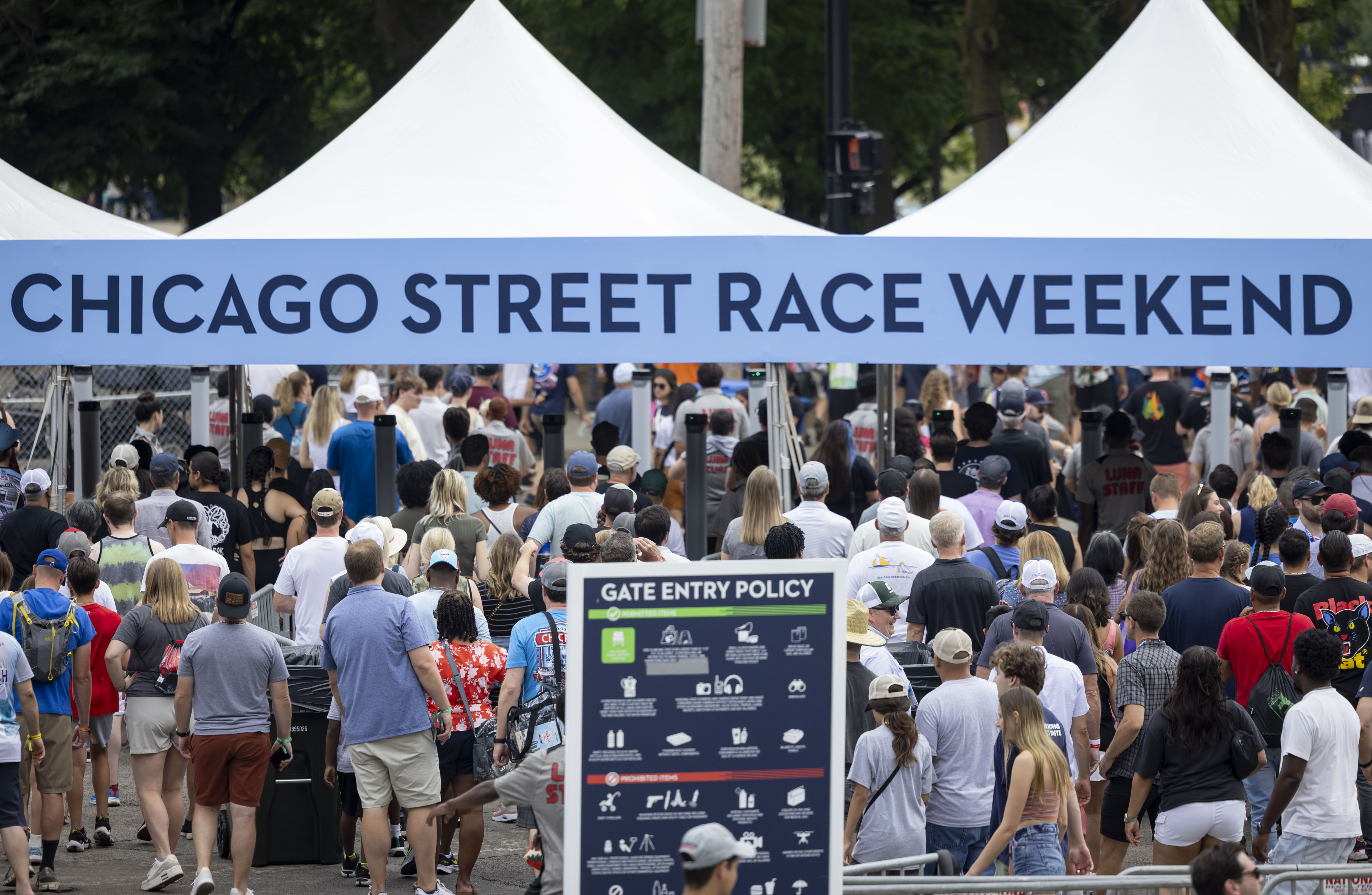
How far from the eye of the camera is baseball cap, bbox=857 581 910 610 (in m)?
7.20

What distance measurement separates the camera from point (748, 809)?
14.7 feet

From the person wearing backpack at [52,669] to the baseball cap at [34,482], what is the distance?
193 centimetres

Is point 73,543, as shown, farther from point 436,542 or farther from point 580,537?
point 580,537

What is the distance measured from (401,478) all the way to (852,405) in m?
7.30

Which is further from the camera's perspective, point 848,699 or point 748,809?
point 848,699

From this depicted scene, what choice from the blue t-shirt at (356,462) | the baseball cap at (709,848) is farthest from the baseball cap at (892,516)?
the baseball cap at (709,848)

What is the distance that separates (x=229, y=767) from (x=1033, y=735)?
3.66 meters

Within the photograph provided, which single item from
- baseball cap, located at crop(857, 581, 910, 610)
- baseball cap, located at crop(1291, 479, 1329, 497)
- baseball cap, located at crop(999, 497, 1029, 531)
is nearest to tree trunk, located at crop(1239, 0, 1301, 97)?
baseball cap, located at crop(1291, 479, 1329, 497)

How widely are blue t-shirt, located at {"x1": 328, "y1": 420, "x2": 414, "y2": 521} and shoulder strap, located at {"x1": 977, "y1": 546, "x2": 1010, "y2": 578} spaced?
4633 millimetres

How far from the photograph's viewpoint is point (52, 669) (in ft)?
24.1

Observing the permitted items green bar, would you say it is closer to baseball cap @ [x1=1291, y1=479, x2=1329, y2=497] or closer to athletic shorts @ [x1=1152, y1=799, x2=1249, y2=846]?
athletic shorts @ [x1=1152, y1=799, x2=1249, y2=846]

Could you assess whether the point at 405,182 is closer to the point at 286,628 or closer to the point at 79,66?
the point at 286,628

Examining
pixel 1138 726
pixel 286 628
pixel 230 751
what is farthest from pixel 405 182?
pixel 1138 726

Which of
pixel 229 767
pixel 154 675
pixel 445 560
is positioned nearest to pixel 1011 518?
pixel 445 560
